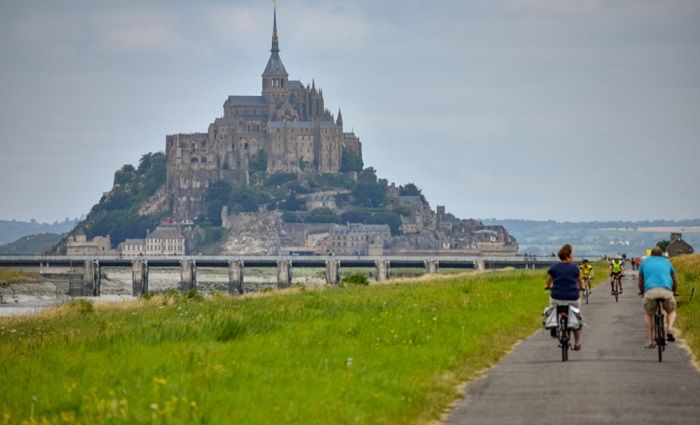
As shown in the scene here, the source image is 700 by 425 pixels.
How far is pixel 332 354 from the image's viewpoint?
26453mm

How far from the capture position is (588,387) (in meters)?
22.2

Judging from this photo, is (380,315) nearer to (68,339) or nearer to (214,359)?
(68,339)

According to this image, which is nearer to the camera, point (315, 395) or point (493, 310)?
point (315, 395)

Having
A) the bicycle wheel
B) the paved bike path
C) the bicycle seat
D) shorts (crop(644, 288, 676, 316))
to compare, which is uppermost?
shorts (crop(644, 288, 676, 316))

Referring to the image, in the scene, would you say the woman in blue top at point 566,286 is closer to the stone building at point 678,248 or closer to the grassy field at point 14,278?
the stone building at point 678,248

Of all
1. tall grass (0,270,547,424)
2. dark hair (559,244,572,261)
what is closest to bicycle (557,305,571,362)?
dark hair (559,244,572,261)

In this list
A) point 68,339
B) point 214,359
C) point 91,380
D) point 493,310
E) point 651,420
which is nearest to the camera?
point 651,420

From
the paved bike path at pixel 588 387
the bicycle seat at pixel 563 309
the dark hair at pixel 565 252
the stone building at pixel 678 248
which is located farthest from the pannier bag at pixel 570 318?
the stone building at pixel 678 248

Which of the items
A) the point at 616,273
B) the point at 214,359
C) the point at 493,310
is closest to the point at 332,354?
the point at 214,359

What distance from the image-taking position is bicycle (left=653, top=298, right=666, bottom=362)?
86.6 feet

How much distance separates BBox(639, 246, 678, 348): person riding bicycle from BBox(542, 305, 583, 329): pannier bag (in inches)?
48.1

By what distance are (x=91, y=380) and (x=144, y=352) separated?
294cm

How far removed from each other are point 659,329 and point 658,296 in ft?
2.32

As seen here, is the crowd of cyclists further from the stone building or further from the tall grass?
the stone building
